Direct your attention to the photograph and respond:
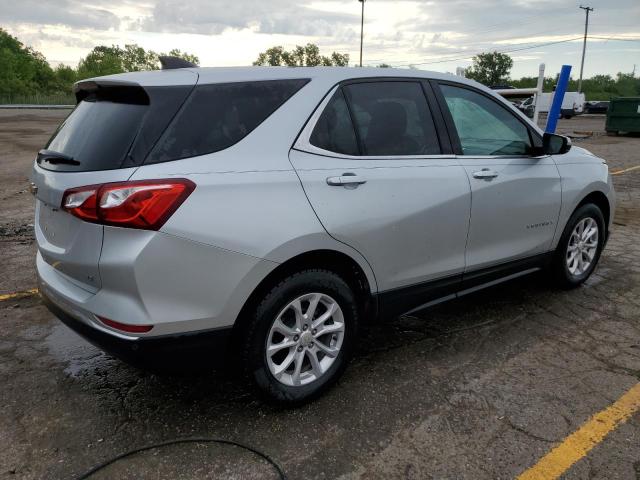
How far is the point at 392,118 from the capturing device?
3.14 meters

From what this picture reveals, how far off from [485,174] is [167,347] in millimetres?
2218

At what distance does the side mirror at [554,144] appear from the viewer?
3.90m

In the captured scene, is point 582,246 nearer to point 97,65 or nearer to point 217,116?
point 217,116

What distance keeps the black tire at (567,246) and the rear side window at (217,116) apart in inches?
105

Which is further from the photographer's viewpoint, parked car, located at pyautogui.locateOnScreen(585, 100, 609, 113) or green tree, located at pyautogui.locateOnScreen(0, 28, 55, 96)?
green tree, located at pyautogui.locateOnScreen(0, 28, 55, 96)

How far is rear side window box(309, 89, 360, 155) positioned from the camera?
277 cm

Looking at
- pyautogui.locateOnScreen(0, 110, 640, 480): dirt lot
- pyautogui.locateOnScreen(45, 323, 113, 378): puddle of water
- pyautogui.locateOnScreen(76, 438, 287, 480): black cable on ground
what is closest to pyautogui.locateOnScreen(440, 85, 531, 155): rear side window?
pyautogui.locateOnScreen(0, 110, 640, 480): dirt lot

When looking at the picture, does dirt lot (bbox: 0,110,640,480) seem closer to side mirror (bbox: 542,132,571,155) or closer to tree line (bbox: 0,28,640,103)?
side mirror (bbox: 542,132,571,155)

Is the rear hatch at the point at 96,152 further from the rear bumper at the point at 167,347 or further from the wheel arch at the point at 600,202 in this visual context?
the wheel arch at the point at 600,202

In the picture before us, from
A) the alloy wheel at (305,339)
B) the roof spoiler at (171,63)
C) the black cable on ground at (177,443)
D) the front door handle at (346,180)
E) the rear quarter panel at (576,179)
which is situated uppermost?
the roof spoiler at (171,63)

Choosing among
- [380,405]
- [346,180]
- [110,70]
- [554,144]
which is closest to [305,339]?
[380,405]

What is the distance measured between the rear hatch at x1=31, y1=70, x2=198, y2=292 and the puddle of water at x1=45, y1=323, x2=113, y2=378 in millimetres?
864

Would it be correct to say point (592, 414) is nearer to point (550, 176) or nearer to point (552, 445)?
point (552, 445)

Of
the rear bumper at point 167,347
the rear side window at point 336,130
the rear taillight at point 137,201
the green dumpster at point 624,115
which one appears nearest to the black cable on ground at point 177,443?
the rear bumper at point 167,347
